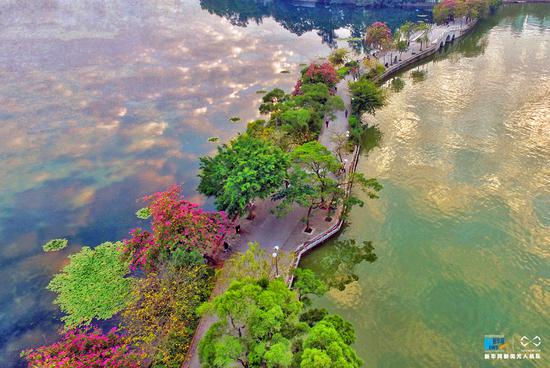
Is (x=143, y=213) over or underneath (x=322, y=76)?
underneath

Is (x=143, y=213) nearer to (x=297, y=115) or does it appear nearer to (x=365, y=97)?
(x=297, y=115)

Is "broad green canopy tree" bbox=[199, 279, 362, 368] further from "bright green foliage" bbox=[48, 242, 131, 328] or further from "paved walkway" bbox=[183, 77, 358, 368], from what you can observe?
"bright green foliage" bbox=[48, 242, 131, 328]

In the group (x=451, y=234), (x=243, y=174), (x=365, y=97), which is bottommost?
(x=451, y=234)

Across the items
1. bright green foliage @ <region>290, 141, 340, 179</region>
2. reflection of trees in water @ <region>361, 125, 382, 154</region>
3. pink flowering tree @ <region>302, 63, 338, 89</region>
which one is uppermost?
pink flowering tree @ <region>302, 63, 338, 89</region>

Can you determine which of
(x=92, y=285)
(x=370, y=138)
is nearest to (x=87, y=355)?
(x=92, y=285)

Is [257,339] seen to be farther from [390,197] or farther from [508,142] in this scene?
[508,142]

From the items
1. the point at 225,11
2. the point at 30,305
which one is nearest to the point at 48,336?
the point at 30,305

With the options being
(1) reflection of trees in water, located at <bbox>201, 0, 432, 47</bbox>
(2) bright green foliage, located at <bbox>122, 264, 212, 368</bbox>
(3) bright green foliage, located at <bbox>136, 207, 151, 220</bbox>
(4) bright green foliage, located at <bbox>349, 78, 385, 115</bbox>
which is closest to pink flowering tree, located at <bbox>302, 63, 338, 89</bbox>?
(4) bright green foliage, located at <bbox>349, 78, 385, 115</bbox>
